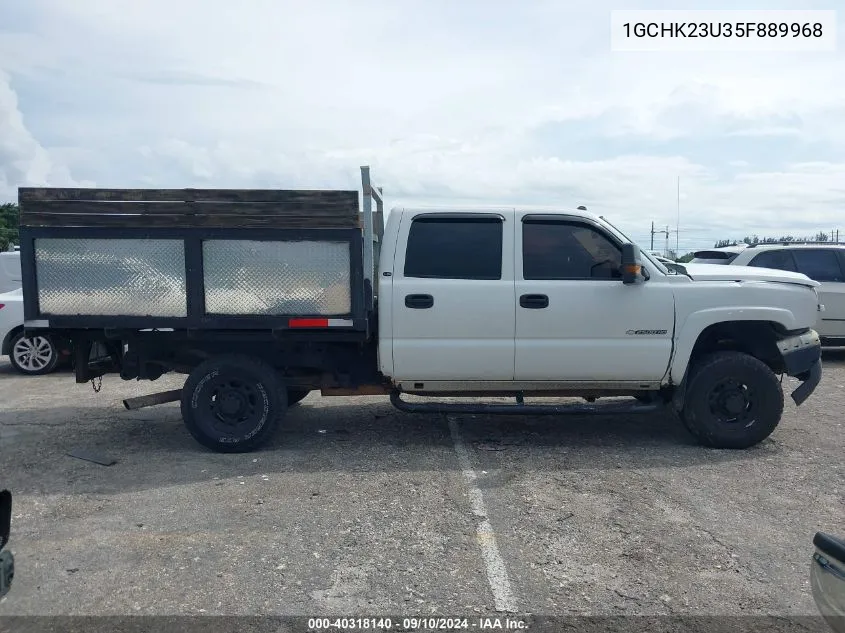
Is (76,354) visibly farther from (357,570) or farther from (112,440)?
(357,570)

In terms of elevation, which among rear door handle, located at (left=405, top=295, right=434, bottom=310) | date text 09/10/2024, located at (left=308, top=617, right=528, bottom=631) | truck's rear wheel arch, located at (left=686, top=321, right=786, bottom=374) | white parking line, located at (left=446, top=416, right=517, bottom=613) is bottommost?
date text 09/10/2024, located at (left=308, top=617, right=528, bottom=631)

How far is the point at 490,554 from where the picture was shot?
4.11m

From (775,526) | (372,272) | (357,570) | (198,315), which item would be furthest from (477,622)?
(198,315)

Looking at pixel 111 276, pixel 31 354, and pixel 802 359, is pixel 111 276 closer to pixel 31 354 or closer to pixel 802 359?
pixel 31 354

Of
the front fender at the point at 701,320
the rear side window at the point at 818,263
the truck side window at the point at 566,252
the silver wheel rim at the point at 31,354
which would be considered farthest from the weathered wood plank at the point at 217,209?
the rear side window at the point at 818,263

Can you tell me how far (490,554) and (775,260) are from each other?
8.57 m

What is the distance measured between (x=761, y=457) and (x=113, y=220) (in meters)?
5.53

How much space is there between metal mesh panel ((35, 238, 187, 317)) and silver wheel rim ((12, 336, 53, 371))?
4475mm

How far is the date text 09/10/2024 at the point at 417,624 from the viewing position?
337cm

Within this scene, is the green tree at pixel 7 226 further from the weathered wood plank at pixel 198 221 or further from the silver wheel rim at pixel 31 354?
the weathered wood plank at pixel 198 221

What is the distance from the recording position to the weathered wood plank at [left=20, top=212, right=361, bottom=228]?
18.8 feet

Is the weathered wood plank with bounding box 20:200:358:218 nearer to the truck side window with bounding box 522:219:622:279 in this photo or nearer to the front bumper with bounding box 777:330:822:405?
the truck side window with bounding box 522:219:622:279

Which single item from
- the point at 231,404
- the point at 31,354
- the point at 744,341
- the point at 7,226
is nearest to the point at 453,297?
the point at 231,404

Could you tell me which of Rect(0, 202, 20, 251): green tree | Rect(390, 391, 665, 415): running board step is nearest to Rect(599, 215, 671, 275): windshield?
Rect(390, 391, 665, 415): running board step
